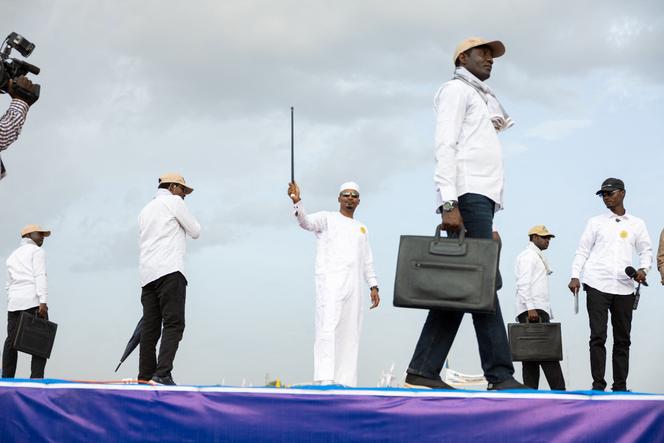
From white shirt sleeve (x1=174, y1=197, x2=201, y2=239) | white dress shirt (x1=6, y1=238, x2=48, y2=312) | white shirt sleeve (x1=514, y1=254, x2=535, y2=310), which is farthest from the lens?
white shirt sleeve (x1=514, y1=254, x2=535, y2=310)

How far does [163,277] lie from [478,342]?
3.54m

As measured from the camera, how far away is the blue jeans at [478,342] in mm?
5688

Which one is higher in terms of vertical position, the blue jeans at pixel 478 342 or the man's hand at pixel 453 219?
the man's hand at pixel 453 219

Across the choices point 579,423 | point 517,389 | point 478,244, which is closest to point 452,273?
point 478,244

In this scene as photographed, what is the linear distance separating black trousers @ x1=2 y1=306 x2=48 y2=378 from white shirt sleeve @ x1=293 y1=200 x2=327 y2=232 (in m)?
3.81

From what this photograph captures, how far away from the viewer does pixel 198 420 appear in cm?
553

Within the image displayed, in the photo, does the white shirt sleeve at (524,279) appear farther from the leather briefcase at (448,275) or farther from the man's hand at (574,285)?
the leather briefcase at (448,275)

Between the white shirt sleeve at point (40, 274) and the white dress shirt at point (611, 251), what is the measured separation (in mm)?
6391

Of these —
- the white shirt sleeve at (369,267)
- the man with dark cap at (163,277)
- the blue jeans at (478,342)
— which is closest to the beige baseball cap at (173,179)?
the man with dark cap at (163,277)

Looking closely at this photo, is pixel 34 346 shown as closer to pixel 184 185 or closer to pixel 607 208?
pixel 184 185

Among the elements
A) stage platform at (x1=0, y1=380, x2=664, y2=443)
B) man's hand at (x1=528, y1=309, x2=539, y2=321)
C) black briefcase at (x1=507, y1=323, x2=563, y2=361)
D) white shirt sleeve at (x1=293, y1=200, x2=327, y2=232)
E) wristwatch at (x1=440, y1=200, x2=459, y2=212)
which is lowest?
stage platform at (x1=0, y1=380, x2=664, y2=443)

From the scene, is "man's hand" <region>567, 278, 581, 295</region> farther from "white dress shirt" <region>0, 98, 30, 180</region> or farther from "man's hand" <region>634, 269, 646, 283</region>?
"white dress shirt" <region>0, 98, 30, 180</region>

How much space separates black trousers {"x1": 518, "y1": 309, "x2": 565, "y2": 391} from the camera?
11125 millimetres

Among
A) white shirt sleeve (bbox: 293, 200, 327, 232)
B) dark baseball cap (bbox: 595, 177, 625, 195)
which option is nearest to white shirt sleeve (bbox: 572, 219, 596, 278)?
dark baseball cap (bbox: 595, 177, 625, 195)
